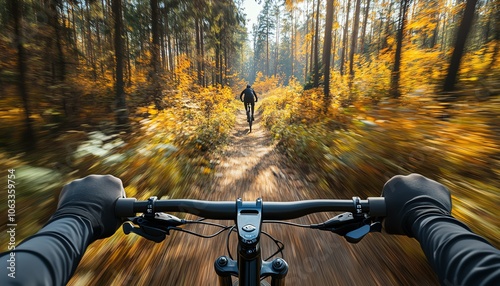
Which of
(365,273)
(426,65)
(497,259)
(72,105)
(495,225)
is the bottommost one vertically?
(365,273)

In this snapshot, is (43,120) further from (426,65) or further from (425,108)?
(426,65)

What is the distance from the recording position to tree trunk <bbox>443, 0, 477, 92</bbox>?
6.38 meters

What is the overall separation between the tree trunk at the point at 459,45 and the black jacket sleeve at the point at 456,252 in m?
7.70

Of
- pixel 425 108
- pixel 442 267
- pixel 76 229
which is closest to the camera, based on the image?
pixel 442 267

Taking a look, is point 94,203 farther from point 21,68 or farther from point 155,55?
point 155,55

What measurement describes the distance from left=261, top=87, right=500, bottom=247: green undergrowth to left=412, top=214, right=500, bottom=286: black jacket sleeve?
218cm

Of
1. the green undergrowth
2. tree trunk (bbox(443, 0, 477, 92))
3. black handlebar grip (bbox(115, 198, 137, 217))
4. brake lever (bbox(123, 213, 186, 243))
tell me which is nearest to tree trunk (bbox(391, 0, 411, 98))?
the green undergrowth

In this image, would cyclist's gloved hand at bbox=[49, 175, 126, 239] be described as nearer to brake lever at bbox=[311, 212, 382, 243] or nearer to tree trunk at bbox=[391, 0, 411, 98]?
brake lever at bbox=[311, 212, 382, 243]

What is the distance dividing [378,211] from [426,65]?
10.7 meters

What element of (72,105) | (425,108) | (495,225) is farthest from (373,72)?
(72,105)

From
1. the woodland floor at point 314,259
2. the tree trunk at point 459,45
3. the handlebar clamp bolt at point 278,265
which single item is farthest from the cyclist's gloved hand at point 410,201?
the tree trunk at point 459,45

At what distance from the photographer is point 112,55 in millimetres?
9914

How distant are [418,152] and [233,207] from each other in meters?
4.47

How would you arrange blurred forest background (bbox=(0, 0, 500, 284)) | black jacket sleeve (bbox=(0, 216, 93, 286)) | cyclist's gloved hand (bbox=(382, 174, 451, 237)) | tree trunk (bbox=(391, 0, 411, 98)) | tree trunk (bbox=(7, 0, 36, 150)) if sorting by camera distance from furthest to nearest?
tree trunk (bbox=(391, 0, 411, 98)), tree trunk (bbox=(7, 0, 36, 150)), blurred forest background (bbox=(0, 0, 500, 284)), cyclist's gloved hand (bbox=(382, 174, 451, 237)), black jacket sleeve (bbox=(0, 216, 93, 286))
